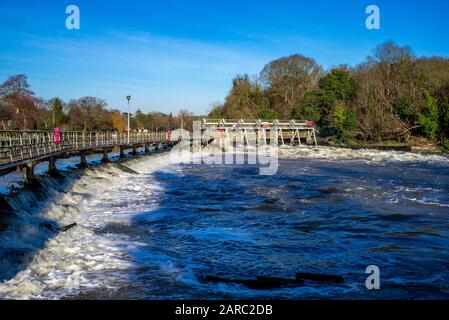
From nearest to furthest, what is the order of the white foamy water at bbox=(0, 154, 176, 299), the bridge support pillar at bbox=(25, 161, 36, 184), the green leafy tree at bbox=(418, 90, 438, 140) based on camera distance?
the white foamy water at bbox=(0, 154, 176, 299), the bridge support pillar at bbox=(25, 161, 36, 184), the green leafy tree at bbox=(418, 90, 438, 140)

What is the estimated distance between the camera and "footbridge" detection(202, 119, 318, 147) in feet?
248

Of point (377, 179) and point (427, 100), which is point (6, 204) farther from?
point (427, 100)

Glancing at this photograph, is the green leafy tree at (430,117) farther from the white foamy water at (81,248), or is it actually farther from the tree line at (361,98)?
the white foamy water at (81,248)

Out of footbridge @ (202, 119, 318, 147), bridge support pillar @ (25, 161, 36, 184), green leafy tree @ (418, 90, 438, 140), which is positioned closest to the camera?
bridge support pillar @ (25, 161, 36, 184)

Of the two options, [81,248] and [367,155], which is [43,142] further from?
[367,155]

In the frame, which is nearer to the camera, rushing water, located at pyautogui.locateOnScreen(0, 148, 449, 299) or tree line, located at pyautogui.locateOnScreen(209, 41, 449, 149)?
rushing water, located at pyautogui.locateOnScreen(0, 148, 449, 299)

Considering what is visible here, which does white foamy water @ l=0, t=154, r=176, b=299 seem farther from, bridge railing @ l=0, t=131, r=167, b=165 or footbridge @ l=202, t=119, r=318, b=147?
footbridge @ l=202, t=119, r=318, b=147

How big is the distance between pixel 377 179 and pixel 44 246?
2259cm

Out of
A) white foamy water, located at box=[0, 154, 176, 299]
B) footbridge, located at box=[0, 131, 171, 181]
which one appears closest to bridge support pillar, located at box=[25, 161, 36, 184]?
footbridge, located at box=[0, 131, 171, 181]

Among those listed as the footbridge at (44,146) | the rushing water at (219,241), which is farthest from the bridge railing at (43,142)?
the rushing water at (219,241)

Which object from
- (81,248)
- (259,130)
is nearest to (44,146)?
(81,248)

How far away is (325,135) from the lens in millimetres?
87875

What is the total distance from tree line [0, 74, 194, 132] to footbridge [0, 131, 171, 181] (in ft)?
94.6
